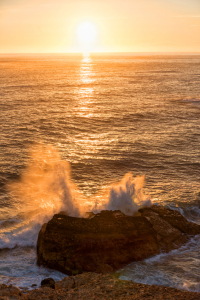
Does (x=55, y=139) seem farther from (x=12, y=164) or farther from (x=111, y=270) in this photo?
(x=111, y=270)

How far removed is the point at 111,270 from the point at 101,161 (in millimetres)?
10199

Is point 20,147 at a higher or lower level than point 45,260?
higher

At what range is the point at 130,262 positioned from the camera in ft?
29.6

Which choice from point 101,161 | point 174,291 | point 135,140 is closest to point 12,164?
point 101,161

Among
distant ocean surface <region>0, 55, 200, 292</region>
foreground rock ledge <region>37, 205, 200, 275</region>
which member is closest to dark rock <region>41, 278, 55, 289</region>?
distant ocean surface <region>0, 55, 200, 292</region>

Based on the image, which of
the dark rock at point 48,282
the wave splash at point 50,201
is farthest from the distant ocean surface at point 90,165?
the dark rock at point 48,282

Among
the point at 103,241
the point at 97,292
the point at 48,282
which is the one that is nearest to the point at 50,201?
the point at 103,241

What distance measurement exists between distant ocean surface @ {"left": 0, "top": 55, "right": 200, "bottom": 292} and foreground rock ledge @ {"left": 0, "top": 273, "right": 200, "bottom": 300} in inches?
35.0

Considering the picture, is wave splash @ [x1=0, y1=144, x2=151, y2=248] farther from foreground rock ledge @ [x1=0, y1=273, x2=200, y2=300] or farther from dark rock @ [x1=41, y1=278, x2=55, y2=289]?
foreground rock ledge @ [x1=0, y1=273, x2=200, y2=300]

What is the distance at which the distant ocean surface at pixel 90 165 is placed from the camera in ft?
30.0

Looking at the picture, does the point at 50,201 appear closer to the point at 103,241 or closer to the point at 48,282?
the point at 103,241

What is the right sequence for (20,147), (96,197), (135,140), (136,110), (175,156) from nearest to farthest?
(96,197) → (175,156) → (20,147) → (135,140) → (136,110)

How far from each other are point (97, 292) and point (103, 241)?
6.92 feet

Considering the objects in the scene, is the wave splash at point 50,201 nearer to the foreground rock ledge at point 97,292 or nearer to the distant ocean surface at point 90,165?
the distant ocean surface at point 90,165
